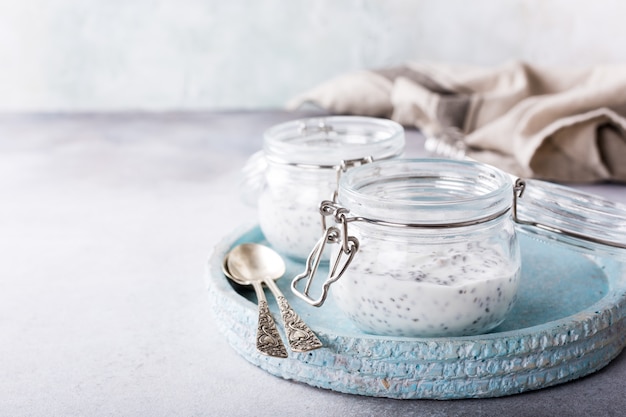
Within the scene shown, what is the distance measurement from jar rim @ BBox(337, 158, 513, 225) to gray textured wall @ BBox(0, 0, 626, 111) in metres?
1.33

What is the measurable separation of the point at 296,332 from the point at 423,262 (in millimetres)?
133

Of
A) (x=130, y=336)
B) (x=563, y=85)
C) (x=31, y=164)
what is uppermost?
(x=563, y=85)

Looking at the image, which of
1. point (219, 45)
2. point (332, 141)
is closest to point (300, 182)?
point (332, 141)

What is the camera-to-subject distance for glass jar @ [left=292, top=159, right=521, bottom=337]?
0.67 metres

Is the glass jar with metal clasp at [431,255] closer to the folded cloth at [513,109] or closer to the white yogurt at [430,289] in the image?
the white yogurt at [430,289]

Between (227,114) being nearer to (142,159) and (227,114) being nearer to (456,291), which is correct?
(142,159)

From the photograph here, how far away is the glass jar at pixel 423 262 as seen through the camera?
0.67 meters

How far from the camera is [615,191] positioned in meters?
1.35

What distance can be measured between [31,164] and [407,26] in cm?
106

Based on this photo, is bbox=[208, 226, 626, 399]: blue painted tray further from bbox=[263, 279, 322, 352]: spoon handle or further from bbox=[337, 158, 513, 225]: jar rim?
bbox=[337, 158, 513, 225]: jar rim

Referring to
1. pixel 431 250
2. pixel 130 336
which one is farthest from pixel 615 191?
pixel 130 336

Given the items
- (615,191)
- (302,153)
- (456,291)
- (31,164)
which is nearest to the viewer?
(456,291)

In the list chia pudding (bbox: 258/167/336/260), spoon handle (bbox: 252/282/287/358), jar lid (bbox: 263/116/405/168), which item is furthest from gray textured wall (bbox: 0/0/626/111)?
spoon handle (bbox: 252/282/287/358)

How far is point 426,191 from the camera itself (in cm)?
82
